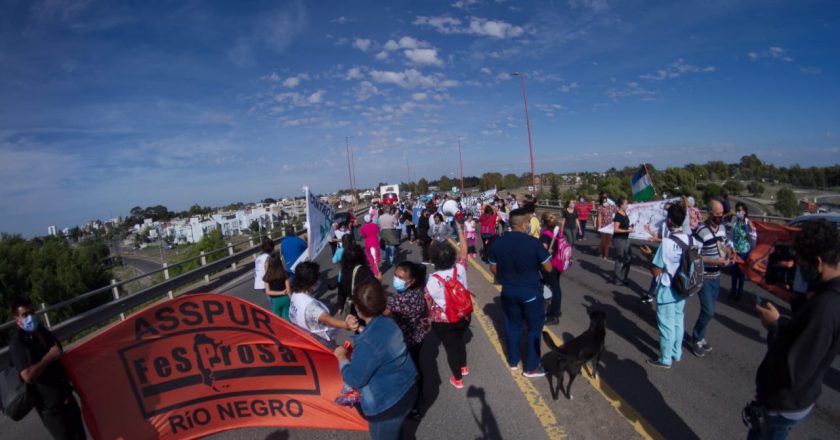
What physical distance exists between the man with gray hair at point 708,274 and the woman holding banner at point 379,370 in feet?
13.7

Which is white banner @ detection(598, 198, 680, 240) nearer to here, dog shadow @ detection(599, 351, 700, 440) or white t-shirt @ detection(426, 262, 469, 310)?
dog shadow @ detection(599, 351, 700, 440)

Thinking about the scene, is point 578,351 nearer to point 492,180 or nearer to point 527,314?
point 527,314

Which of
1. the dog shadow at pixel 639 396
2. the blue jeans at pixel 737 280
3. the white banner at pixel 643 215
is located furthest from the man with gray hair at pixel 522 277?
the white banner at pixel 643 215

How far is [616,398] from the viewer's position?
13.7 feet

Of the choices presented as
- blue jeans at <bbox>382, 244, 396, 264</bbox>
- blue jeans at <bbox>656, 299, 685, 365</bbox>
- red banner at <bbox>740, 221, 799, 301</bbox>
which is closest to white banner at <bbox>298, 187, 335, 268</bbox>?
blue jeans at <bbox>382, 244, 396, 264</bbox>

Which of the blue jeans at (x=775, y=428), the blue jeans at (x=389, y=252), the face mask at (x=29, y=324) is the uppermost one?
the face mask at (x=29, y=324)

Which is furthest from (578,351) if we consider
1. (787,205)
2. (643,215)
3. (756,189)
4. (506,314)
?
(756,189)

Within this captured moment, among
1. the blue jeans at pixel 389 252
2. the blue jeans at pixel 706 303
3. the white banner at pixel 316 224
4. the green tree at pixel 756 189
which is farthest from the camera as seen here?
the green tree at pixel 756 189

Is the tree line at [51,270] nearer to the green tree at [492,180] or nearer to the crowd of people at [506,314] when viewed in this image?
the crowd of people at [506,314]

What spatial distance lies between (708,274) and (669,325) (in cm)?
95

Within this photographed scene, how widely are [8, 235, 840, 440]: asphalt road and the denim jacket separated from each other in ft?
4.86

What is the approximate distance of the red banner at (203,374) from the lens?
10.3ft

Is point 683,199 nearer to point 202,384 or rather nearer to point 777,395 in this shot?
point 777,395

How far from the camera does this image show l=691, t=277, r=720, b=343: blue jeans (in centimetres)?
496
